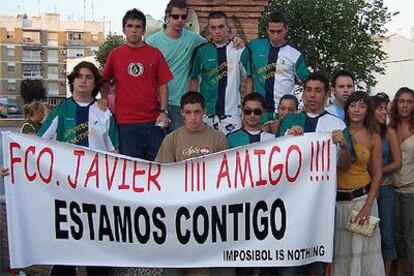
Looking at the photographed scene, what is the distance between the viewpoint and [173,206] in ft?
16.4

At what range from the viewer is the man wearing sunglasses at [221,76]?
6.54m

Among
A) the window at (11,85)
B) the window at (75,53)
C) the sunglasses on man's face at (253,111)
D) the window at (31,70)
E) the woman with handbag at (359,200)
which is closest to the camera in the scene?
the woman with handbag at (359,200)

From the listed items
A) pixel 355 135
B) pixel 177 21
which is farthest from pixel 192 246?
pixel 177 21

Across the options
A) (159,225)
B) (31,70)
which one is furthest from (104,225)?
(31,70)

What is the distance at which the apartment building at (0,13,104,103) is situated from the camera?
117088 mm

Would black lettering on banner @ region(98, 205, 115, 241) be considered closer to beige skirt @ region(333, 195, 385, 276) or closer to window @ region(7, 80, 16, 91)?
beige skirt @ region(333, 195, 385, 276)

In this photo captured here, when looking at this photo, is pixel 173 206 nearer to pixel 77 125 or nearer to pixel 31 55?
pixel 77 125

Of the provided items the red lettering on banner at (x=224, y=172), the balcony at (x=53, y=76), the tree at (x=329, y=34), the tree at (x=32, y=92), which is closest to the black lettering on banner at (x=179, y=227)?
the red lettering on banner at (x=224, y=172)

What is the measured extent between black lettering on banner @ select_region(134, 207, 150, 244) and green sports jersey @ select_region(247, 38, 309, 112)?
2071 millimetres

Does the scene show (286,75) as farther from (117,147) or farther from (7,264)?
(7,264)

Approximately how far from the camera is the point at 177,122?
21.8ft

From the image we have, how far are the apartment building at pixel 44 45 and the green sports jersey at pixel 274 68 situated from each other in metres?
111

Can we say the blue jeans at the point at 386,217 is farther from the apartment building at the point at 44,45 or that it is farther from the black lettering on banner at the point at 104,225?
the apartment building at the point at 44,45

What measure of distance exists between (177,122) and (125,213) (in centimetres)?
181
